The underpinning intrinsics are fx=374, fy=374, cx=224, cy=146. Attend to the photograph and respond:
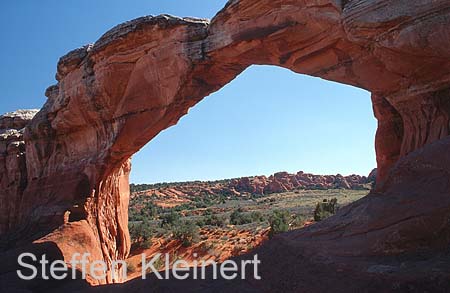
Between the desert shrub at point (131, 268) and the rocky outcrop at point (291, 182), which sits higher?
the rocky outcrop at point (291, 182)

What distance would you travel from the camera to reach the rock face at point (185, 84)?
840 centimetres

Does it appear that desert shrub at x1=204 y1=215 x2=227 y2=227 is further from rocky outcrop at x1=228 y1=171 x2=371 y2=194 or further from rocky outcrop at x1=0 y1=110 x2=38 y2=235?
rocky outcrop at x1=228 y1=171 x2=371 y2=194

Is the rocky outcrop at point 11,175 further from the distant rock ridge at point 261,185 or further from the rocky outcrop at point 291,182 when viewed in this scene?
the rocky outcrop at point 291,182

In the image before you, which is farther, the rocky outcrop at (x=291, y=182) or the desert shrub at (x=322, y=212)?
the rocky outcrop at (x=291, y=182)

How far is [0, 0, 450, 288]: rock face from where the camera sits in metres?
8.40

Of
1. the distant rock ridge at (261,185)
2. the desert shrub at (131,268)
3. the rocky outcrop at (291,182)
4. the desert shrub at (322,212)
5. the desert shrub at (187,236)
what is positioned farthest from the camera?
the rocky outcrop at (291,182)

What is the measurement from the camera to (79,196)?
1402 cm

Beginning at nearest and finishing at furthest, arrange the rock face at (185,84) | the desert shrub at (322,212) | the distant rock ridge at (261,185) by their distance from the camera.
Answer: the rock face at (185,84), the desert shrub at (322,212), the distant rock ridge at (261,185)

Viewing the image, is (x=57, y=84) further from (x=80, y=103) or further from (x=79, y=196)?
(x=79, y=196)

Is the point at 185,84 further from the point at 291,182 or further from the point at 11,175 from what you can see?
the point at 291,182

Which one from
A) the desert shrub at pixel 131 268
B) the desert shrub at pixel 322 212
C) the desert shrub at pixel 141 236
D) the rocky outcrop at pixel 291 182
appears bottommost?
the desert shrub at pixel 131 268

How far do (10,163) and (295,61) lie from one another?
43.0 ft

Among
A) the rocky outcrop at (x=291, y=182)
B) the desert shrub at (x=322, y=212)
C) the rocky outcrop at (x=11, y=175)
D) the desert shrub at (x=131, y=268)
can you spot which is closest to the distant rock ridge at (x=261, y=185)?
the rocky outcrop at (x=291, y=182)

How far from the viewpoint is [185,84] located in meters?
12.4
